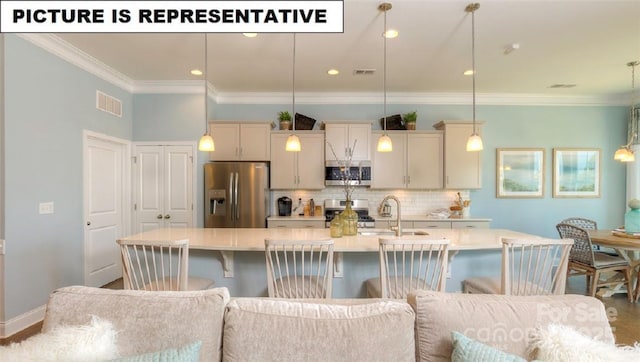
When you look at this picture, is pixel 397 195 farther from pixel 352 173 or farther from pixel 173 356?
pixel 173 356

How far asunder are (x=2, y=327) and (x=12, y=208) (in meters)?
1.02

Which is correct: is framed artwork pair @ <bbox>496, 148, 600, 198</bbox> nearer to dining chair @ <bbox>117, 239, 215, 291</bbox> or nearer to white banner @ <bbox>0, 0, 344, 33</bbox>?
white banner @ <bbox>0, 0, 344, 33</bbox>

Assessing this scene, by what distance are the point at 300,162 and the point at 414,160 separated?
173cm

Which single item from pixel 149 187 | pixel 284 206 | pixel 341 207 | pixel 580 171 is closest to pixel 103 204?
pixel 149 187

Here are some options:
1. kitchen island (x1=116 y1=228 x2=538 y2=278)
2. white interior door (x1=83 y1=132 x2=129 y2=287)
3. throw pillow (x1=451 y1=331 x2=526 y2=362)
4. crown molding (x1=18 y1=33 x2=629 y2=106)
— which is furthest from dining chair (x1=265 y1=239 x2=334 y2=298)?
crown molding (x1=18 y1=33 x2=629 y2=106)

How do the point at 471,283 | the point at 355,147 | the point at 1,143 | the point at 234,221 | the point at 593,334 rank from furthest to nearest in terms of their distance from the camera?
the point at 355,147
the point at 234,221
the point at 1,143
the point at 471,283
the point at 593,334

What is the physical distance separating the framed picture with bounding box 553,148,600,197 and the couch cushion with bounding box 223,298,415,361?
5.18 m

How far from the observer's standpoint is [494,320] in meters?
1.14

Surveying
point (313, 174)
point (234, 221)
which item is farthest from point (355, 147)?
point (234, 221)

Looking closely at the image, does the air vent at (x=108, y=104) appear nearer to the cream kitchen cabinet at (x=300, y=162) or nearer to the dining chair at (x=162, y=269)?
the cream kitchen cabinet at (x=300, y=162)

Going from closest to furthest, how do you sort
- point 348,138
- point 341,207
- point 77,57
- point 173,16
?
point 173,16
point 77,57
point 348,138
point 341,207

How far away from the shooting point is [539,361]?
100 centimetres

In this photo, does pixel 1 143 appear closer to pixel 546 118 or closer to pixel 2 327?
pixel 2 327

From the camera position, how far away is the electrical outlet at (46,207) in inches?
115
